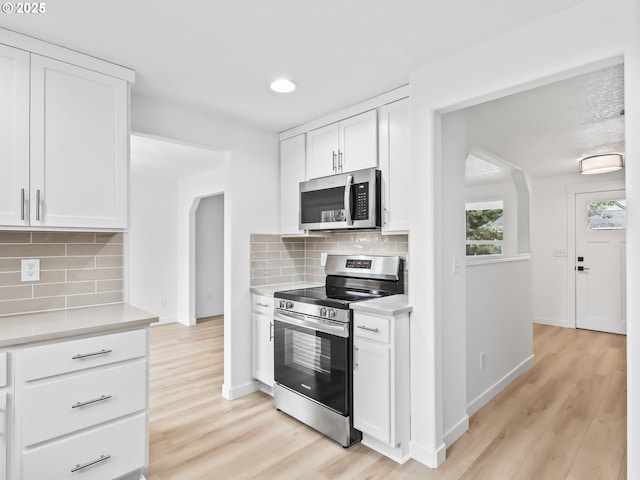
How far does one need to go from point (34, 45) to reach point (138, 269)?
416 cm

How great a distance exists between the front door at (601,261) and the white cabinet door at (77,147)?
19.5 ft

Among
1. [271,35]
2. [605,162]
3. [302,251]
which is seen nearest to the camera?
[271,35]

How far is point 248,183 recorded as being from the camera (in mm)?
3176

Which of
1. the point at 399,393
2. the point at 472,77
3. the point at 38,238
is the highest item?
the point at 472,77

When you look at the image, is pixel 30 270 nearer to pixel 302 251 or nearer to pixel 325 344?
pixel 325 344

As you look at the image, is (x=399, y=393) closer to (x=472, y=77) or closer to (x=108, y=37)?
(x=472, y=77)

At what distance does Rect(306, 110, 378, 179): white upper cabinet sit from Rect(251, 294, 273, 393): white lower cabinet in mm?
1135

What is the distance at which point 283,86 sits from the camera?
241cm

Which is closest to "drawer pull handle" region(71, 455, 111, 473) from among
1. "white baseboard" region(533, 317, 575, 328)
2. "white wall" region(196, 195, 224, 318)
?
"white wall" region(196, 195, 224, 318)

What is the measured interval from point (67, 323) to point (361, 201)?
187 cm

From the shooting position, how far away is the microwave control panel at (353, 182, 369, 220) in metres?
2.58

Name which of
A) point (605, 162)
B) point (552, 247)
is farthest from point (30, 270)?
point (552, 247)

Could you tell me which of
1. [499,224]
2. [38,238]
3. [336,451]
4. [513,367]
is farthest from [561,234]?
[38,238]

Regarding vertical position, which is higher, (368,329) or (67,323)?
(67,323)
